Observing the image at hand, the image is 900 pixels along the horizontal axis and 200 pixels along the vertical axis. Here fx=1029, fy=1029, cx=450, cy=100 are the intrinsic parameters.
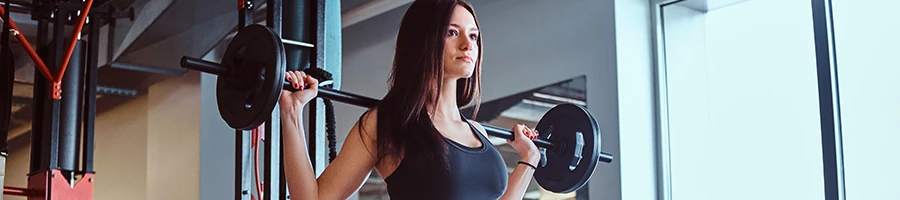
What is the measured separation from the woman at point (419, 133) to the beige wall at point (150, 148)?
4.73m

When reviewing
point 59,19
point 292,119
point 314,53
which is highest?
point 59,19

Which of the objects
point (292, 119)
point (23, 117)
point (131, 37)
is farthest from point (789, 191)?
point (23, 117)

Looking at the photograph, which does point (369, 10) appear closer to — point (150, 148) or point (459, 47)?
point (150, 148)

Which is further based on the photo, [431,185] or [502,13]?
[502,13]

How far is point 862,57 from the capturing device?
4031 mm

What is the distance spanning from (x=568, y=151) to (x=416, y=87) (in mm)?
575

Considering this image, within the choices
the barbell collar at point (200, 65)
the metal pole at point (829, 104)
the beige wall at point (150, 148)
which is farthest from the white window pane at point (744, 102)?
the beige wall at point (150, 148)

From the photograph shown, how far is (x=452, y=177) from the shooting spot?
1.88m

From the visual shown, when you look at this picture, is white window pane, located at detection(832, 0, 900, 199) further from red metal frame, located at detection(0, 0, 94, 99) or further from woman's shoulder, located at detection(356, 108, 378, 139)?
red metal frame, located at detection(0, 0, 94, 99)

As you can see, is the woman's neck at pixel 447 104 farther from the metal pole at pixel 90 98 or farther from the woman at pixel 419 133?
the metal pole at pixel 90 98

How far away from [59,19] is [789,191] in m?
2.98

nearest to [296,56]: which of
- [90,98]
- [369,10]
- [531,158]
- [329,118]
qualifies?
[329,118]

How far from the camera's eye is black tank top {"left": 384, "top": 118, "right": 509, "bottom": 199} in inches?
73.9

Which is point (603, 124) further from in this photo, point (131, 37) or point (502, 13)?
point (131, 37)
